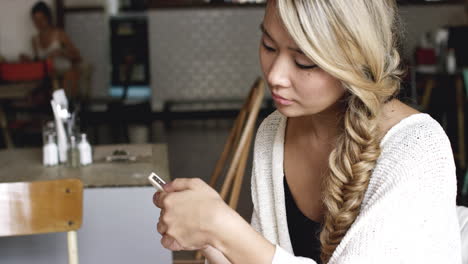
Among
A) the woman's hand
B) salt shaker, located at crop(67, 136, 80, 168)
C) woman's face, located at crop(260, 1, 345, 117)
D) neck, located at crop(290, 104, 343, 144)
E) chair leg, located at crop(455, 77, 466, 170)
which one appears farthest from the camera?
chair leg, located at crop(455, 77, 466, 170)

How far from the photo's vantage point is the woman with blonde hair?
0.98m

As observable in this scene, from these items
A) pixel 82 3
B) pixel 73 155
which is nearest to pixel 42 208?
pixel 73 155

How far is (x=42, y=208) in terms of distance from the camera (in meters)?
1.54

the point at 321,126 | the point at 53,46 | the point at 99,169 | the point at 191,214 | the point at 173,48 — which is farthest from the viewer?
the point at 173,48

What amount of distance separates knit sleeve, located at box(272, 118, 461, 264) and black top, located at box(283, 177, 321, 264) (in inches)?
10.2

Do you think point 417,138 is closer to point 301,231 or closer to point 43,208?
point 301,231

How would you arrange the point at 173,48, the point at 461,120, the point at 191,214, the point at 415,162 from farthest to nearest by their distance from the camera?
the point at 173,48, the point at 461,120, the point at 415,162, the point at 191,214

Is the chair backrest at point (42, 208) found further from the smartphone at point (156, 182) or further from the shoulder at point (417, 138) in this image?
the shoulder at point (417, 138)

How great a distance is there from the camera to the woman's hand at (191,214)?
0.95 m

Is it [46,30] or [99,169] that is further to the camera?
[46,30]

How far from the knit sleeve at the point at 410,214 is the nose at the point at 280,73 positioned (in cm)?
24

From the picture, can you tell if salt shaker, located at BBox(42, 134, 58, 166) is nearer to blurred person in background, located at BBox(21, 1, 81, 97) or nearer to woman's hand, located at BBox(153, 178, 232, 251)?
woman's hand, located at BBox(153, 178, 232, 251)

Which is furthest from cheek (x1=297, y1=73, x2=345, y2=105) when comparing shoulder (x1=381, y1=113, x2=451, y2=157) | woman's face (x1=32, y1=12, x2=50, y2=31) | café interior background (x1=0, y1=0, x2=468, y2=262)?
woman's face (x1=32, y1=12, x2=50, y2=31)

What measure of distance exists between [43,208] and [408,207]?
924 mm
